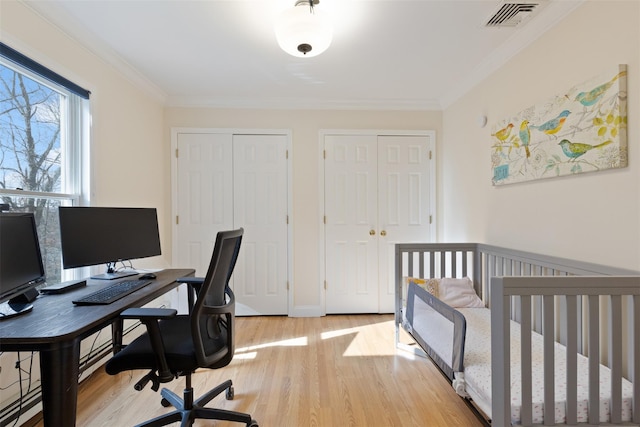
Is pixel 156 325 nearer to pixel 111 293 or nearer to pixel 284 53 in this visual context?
pixel 111 293

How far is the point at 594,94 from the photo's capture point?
1545 millimetres

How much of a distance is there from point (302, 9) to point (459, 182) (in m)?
2.23

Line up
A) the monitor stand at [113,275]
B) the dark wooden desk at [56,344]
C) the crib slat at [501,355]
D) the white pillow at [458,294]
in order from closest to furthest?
1. the dark wooden desk at [56,344]
2. the crib slat at [501,355]
3. the monitor stand at [113,275]
4. the white pillow at [458,294]

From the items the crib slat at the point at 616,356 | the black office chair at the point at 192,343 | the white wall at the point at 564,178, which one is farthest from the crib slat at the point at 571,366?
the black office chair at the point at 192,343

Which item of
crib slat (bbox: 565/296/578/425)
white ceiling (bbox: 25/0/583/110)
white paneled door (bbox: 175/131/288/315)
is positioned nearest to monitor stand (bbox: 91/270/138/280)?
white paneled door (bbox: 175/131/288/315)

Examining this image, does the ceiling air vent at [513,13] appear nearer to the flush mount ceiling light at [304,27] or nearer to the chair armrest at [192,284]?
the flush mount ceiling light at [304,27]

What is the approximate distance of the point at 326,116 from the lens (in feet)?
10.8

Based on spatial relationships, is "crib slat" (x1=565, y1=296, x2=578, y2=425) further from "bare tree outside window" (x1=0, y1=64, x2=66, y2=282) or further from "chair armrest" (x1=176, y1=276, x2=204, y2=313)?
"bare tree outside window" (x1=0, y1=64, x2=66, y2=282)

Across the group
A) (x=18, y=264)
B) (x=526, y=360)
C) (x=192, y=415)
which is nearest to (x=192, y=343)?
(x=192, y=415)

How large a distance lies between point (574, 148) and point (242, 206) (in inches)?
111

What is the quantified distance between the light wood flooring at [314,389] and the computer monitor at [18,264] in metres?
0.81

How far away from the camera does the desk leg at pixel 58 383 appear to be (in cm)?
104

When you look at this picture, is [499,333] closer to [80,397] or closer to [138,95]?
[80,397]

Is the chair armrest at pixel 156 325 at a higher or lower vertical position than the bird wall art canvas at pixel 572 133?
lower
